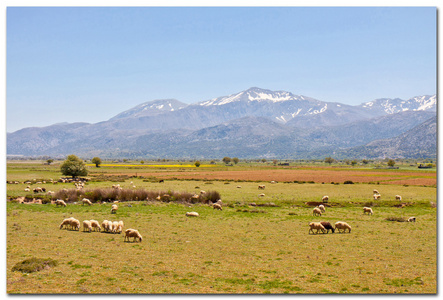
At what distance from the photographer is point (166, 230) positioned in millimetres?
24500

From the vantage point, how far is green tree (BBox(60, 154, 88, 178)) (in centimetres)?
7994

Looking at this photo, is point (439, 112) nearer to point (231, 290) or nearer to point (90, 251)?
point (231, 290)

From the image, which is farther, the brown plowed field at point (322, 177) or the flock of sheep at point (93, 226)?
the brown plowed field at point (322, 177)

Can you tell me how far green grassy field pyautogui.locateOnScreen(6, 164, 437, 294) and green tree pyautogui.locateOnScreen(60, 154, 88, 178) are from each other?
2017 inches

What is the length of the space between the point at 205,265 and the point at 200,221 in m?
13.1

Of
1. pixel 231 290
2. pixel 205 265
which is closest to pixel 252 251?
pixel 205 265

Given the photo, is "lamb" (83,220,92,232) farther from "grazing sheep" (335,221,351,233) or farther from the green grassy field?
"grazing sheep" (335,221,351,233)

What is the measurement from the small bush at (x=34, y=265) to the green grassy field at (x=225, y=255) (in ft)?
1.03

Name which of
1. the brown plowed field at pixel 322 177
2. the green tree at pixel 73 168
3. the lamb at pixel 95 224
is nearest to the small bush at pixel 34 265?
the lamb at pixel 95 224

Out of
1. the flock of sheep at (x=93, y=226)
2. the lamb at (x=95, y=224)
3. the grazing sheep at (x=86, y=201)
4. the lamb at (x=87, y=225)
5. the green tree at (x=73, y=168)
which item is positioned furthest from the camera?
the green tree at (x=73, y=168)

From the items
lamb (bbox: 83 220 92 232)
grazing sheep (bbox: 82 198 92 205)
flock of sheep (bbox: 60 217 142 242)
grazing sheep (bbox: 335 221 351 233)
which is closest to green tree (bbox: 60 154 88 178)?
grazing sheep (bbox: 82 198 92 205)

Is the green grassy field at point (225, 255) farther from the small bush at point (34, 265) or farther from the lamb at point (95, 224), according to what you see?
the lamb at point (95, 224)

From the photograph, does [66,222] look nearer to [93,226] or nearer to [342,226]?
[93,226]

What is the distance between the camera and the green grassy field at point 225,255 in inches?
500
